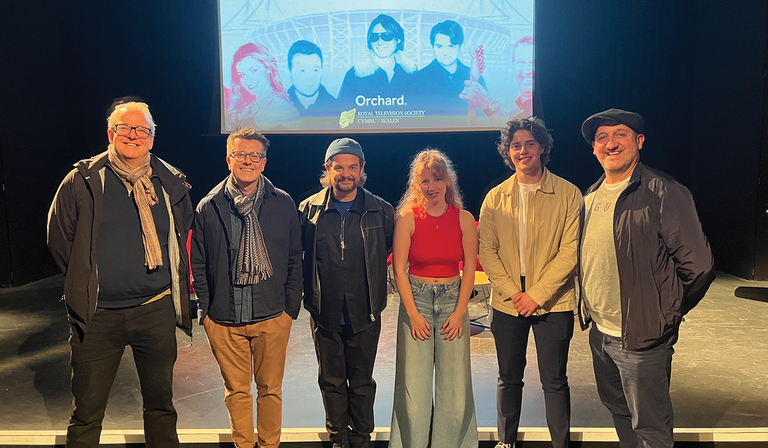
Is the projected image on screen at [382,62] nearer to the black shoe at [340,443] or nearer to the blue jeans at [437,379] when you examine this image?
the blue jeans at [437,379]


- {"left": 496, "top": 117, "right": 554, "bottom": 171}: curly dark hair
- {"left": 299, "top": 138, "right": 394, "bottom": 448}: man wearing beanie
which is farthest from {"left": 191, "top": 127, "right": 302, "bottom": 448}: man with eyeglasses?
{"left": 496, "top": 117, "right": 554, "bottom": 171}: curly dark hair

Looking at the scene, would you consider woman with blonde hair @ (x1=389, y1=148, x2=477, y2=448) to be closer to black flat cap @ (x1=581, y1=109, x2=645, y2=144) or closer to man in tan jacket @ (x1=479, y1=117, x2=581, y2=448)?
man in tan jacket @ (x1=479, y1=117, x2=581, y2=448)

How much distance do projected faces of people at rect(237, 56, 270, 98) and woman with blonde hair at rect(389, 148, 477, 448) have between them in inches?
178

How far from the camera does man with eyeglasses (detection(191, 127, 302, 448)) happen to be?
2.41m

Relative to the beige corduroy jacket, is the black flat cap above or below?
above

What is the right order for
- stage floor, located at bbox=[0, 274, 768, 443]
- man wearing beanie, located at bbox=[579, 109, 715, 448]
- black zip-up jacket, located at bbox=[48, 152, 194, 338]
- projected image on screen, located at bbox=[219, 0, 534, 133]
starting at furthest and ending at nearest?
projected image on screen, located at bbox=[219, 0, 534, 133]
stage floor, located at bbox=[0, 274, 768, 443]
black zip-up jacket, located at bbox=[48, 152, 194, 338]
man wearing beanie, located at bbox=[579, 109, 715, 448]

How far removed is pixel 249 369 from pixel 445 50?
4818 millimetres

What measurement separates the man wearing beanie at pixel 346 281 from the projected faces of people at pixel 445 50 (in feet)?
13.6

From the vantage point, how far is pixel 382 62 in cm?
636

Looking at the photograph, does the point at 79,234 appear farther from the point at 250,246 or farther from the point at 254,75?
the point at 254,75

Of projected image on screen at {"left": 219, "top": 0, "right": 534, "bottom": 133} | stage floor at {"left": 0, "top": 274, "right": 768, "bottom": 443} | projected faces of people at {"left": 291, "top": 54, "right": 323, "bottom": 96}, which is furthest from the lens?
projected faces of people at {"left": 291, "top": 54, "right": 323, "bottom": 96}

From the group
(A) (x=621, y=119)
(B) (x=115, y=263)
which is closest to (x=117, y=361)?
(B) (x=115, y=263)

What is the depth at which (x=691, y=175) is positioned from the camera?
7.22 m

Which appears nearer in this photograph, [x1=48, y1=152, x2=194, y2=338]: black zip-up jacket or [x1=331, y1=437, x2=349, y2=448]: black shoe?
[x1=48, y1=152, x2=194, y2=338]: black zip-up jacket
